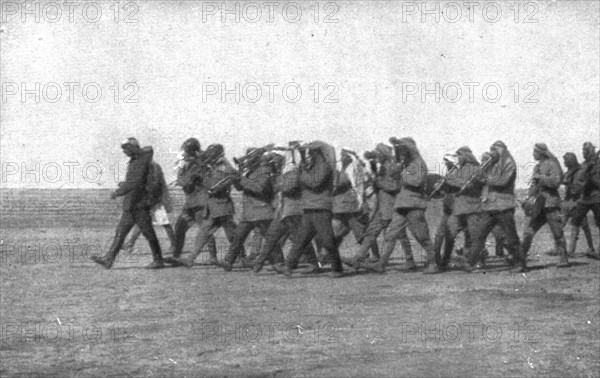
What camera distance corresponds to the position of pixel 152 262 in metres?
17.9

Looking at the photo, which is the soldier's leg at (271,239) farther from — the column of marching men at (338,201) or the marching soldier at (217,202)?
the marching soldier at (217,202)

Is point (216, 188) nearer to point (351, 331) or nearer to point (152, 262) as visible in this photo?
point (152, 262)

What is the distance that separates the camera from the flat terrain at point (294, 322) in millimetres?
10211

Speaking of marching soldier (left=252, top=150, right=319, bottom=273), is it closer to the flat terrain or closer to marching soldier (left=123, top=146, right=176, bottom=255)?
the flat terrain

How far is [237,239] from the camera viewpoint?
17.1 metres

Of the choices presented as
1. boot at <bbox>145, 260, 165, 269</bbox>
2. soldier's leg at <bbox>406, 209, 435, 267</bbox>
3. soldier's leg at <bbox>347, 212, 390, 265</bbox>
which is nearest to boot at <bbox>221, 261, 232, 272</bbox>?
boot at <bbox>145, 260, 165, 269</bbox>

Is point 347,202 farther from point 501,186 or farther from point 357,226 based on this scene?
point 501,186

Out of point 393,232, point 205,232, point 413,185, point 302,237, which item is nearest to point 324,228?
point 302,237

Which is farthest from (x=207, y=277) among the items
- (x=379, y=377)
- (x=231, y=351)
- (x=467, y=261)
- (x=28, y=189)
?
(x=28, y=189)

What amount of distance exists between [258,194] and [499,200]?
3.12 metres

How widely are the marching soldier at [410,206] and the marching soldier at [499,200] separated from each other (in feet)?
2.23

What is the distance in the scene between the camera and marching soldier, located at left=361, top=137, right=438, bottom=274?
658 inches

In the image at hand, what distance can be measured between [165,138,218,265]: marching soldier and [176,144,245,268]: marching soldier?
0.27 metres

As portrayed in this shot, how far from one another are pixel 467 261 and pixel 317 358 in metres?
7.42
